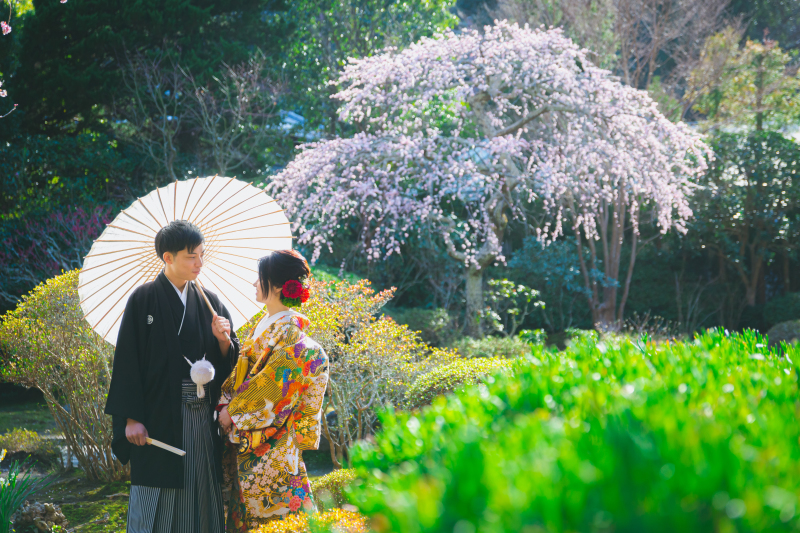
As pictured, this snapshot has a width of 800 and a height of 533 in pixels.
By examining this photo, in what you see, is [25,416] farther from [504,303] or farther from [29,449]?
[504,303]

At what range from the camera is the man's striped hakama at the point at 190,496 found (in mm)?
2328

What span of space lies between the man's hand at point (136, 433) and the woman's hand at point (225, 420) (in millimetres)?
295

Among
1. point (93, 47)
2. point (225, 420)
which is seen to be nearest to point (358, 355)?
point (225, 420)

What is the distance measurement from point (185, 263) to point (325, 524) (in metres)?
1.30

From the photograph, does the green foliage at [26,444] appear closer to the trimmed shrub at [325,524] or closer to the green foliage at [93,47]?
the trimmed shrub at [325,524]

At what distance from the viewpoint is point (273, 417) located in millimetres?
2297

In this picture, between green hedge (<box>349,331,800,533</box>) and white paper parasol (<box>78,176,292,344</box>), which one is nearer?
green hedge (<box>349,331,800,533</box>)

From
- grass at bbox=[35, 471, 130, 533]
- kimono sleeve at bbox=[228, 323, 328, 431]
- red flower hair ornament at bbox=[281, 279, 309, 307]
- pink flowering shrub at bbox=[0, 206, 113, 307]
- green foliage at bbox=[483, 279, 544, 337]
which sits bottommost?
grass at bbox=[35, 471, 130, 533]

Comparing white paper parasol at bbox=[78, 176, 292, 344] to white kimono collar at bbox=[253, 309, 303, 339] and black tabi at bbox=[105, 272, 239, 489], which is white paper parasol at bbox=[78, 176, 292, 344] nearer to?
black tabi at bbox=[105, 272, 239, 489]

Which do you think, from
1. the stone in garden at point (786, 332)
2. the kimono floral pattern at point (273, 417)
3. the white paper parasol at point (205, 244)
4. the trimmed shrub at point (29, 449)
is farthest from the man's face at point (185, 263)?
the stone in garden at point (786, 332)

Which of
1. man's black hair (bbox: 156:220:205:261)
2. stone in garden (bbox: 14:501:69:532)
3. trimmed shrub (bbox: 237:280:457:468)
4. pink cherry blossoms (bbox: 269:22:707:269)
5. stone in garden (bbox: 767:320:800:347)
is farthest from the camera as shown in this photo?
stone in garden (bbox: 767:320:800:347)

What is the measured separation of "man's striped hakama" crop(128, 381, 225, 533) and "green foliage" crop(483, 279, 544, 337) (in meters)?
5.27

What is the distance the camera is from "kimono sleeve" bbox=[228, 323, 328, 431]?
A: 89.4 inches

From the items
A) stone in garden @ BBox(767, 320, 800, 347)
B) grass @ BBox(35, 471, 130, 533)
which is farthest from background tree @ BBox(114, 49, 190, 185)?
stone in garden @ BBox(767, 320, 800, 347)
